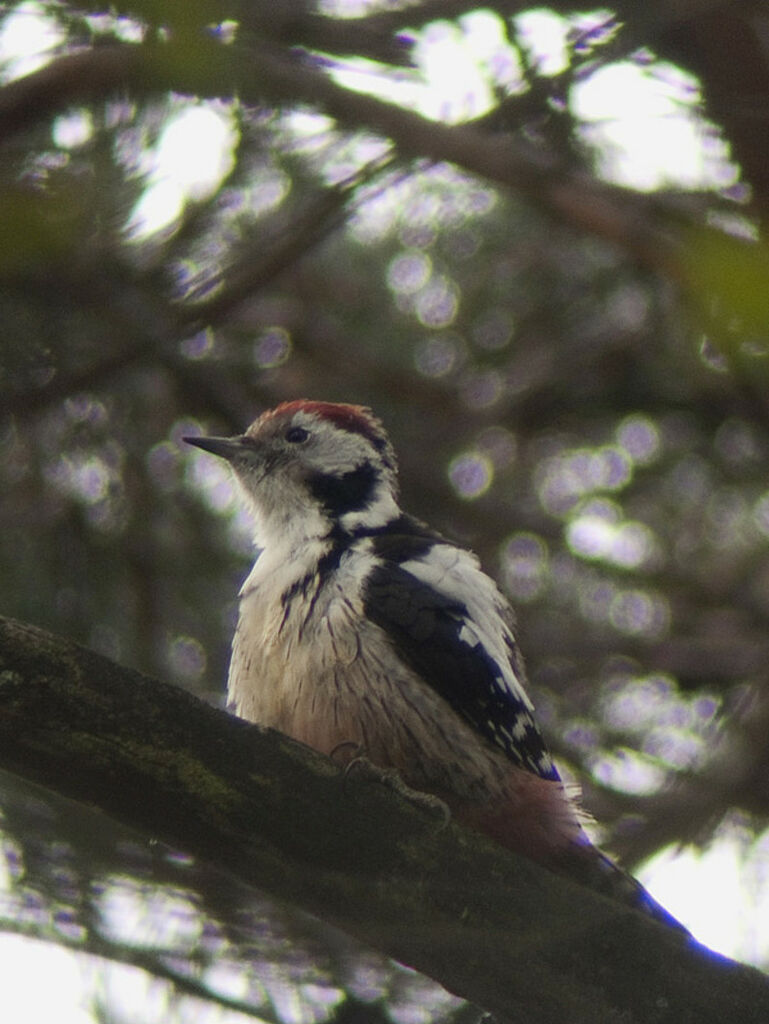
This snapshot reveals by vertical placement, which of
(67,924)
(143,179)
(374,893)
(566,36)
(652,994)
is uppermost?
(566,36)

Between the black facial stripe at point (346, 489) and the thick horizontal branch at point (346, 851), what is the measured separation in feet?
4.17

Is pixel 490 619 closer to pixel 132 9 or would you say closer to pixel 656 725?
pixel 656 725

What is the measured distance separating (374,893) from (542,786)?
827 mm

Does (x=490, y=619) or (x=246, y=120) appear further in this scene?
(x=490, y=619)

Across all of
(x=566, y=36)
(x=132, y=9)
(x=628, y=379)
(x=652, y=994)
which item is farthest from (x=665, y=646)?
(x=132, y=9)

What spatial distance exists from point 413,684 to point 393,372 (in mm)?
1852

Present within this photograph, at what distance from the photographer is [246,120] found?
2.62 metres

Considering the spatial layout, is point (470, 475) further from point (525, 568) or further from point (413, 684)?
point (413, 684)

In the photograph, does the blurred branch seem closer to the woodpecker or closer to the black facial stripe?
the woodpecker

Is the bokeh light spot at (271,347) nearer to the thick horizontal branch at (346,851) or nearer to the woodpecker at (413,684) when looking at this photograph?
the woodpecker at (413,684)

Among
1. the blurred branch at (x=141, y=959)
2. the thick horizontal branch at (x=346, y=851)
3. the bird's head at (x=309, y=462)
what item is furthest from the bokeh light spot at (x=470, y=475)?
the blurred branch at (x=141, y=959)

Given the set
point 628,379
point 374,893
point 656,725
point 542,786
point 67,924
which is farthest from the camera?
point 628,379

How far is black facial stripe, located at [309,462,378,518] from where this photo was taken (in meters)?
3.19

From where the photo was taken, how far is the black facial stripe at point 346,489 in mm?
3191
